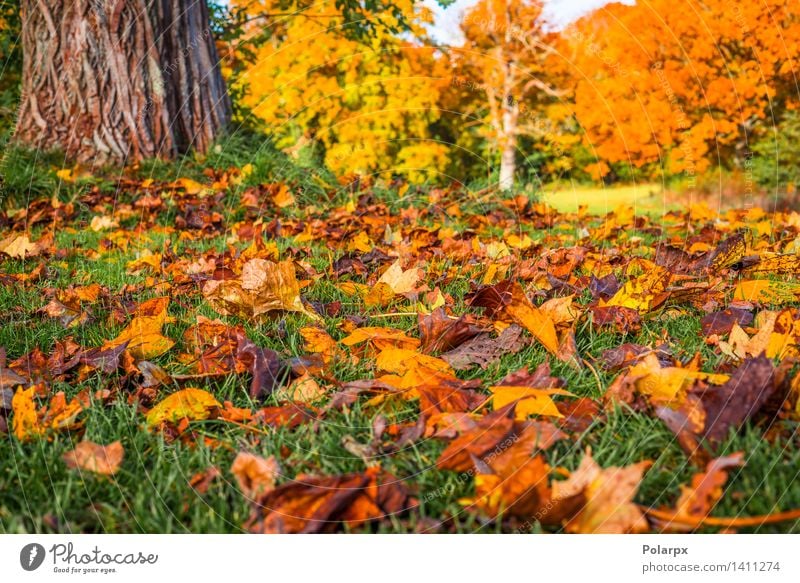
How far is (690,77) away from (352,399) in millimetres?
13693

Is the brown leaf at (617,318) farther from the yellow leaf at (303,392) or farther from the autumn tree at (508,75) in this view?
the autumn tree at (508,75)

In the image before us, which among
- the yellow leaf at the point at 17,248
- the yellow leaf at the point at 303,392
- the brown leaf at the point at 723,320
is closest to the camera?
the yellow leaf at the point at 303,392

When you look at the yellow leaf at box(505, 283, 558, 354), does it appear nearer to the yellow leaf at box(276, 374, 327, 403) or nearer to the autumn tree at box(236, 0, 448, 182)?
the yellow leaf at box(276, 374, 327, 403)

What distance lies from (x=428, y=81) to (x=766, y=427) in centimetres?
1341

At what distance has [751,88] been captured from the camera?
1189 cm

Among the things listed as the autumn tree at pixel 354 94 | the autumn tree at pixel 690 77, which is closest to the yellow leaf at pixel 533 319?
the autumn tree at pixel 690 77

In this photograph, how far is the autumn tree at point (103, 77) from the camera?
15.0 feet

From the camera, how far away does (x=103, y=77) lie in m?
4.64

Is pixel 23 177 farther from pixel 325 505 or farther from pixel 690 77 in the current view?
pixel 690 77

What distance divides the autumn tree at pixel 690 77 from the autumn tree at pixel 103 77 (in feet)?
24.0

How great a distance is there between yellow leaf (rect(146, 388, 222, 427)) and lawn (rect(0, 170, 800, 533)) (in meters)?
0.01

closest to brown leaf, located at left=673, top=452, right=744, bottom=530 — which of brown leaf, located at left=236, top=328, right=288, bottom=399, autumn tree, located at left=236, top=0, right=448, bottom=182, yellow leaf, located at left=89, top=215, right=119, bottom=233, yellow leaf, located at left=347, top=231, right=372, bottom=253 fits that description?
brown leaf, located at left=236, top=328, right=288, bottom=399
